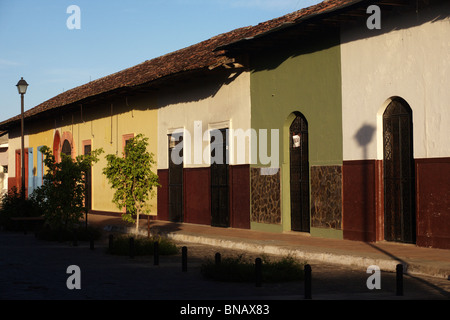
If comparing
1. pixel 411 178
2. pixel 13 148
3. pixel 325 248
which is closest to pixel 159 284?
pixel 325 248

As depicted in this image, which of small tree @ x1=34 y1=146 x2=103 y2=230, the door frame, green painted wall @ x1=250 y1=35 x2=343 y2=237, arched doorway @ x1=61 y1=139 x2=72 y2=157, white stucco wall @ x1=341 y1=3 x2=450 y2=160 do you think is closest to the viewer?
white stucco wall @ x1=341 y1=3 x2=450 y2=160

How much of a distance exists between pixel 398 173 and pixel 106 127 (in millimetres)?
17128

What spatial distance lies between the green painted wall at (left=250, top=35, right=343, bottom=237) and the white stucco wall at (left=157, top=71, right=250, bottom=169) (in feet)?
2.05

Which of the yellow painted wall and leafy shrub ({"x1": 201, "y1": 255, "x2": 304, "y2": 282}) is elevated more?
the yellow painted wall

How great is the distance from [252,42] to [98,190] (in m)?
14.5

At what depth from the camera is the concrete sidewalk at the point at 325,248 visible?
38.0 ft

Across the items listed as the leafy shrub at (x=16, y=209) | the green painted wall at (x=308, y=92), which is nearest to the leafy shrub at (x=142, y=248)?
the green painted wall at (x=308, y=92)

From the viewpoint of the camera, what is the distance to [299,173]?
18234mm

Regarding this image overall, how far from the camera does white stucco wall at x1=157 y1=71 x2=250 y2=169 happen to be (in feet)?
67.2

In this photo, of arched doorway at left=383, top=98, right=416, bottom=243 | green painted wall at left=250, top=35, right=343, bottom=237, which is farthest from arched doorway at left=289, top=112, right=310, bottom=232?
arched doorway at left=383, top=98, right=416, bottom=243

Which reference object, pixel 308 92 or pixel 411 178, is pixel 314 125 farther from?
pixel 411 178

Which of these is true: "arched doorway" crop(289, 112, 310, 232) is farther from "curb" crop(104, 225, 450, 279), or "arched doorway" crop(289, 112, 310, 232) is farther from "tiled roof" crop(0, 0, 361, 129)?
"tiled roof" crop(0, 0, 361, 129)

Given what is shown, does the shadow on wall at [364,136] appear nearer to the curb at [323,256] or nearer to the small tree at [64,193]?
the curb at [323,256]

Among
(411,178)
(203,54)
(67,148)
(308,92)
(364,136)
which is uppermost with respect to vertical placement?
(203,54)
